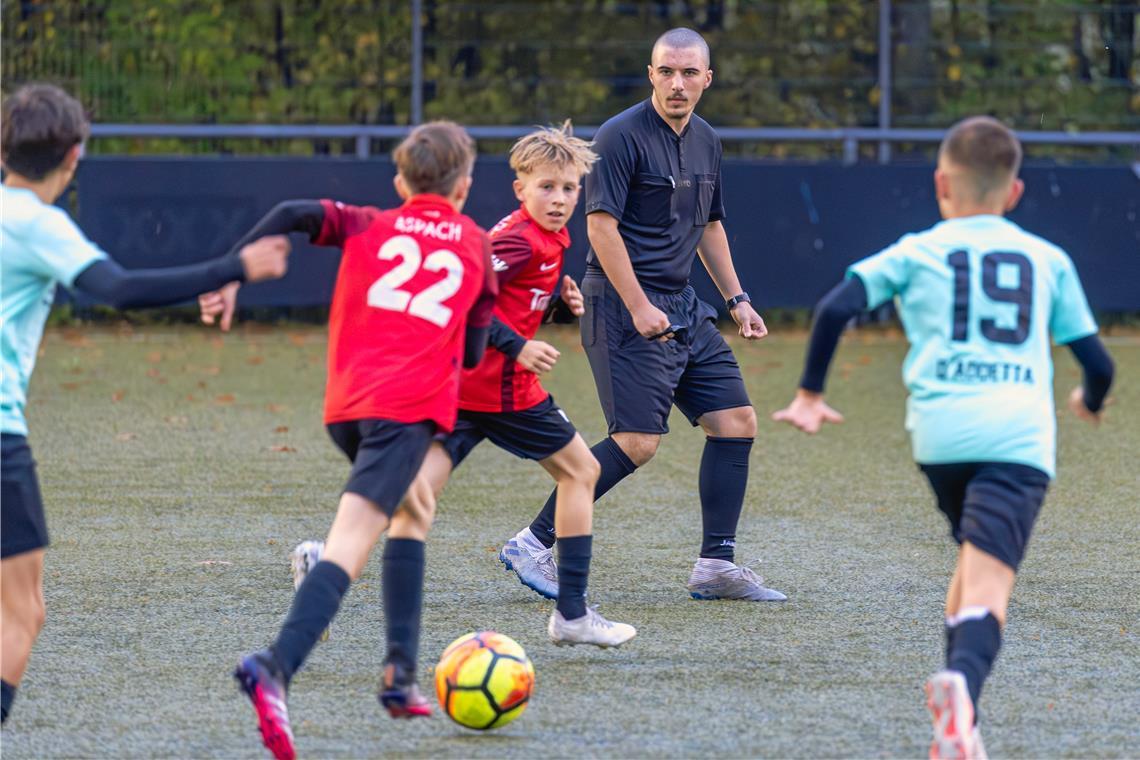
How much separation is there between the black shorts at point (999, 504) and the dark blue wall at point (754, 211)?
38.7 feet

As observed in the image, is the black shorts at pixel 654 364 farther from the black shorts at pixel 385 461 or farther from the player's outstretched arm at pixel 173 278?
the player's outstretched arm at pixel 173 278

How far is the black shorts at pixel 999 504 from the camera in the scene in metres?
3.81

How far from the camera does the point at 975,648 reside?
3762mm

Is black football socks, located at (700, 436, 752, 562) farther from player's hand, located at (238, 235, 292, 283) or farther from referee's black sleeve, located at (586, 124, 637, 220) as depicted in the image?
player's hand, located at (238, 235, 292, 283)

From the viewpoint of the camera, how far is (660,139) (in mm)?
6156

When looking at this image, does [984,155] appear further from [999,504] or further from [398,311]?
[398,311]

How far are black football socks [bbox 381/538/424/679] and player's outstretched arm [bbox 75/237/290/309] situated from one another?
896mm

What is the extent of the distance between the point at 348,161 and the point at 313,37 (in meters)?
1.67

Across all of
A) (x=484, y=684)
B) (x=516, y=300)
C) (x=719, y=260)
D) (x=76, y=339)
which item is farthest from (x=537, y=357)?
(x=76, y=339)

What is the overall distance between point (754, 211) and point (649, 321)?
1045 centimetres

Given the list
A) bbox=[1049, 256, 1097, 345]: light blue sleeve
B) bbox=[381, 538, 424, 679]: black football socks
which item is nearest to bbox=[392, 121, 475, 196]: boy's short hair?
bbox=[381, 538, 424, 679]: black football socks

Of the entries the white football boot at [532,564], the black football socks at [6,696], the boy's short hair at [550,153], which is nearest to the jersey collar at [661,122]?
the boy's short hair at [550,153]

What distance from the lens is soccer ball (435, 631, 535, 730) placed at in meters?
4.21

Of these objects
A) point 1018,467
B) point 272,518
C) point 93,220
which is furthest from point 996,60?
point 1018,467
